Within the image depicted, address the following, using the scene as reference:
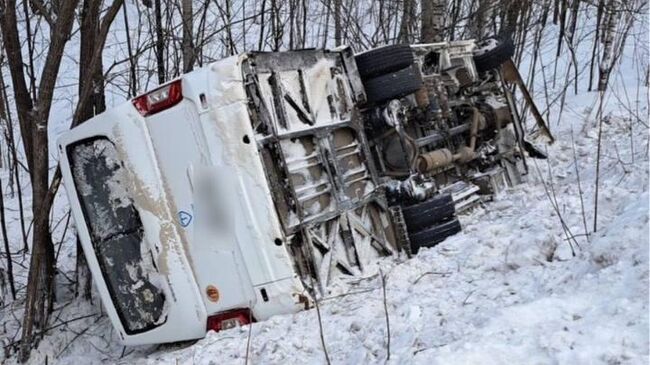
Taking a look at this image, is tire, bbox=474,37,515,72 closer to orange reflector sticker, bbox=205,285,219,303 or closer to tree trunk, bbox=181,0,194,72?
tree trunk, bbox=181,0,194,72

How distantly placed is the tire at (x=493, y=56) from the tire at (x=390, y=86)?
1973 millimetres

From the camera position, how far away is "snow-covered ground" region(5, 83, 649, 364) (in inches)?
92.3

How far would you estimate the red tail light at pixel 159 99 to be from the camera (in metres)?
3.80

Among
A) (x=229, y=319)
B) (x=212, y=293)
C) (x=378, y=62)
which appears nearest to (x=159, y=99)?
(x=212, y=293)

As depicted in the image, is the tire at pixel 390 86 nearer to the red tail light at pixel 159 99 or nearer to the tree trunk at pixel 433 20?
the red tail light at pixel 159 99

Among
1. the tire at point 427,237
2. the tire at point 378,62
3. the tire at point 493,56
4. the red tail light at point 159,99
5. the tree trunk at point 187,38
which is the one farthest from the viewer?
the tree trunk at point 187,38

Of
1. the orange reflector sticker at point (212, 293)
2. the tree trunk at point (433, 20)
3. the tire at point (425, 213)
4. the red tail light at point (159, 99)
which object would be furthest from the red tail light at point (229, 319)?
the tree trunk at point (433, 20)

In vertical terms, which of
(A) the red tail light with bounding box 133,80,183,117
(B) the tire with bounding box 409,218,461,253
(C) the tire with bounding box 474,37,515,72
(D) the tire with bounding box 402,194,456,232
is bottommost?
(B) the tire with bounding box 409,218,461,253

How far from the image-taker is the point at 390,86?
A: 474 centimetres

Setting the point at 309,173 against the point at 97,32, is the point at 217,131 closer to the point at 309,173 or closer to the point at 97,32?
the point at 309,173

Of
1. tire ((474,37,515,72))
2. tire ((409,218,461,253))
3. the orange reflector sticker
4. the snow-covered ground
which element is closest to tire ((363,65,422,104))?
tire ((409,218,461,253))

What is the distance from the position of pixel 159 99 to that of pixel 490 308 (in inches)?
88.9

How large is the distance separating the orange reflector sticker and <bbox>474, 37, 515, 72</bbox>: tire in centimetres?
392

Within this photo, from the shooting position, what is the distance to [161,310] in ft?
13.2
